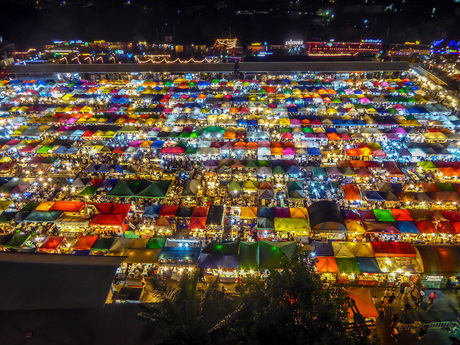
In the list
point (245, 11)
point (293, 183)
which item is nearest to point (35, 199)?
point (293, 183)

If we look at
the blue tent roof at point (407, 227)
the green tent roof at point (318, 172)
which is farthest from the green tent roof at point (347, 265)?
the green tent roof at point (318, 172)

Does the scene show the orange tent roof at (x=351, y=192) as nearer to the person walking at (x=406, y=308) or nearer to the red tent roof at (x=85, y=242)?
the person walking at (x=406, y=308)

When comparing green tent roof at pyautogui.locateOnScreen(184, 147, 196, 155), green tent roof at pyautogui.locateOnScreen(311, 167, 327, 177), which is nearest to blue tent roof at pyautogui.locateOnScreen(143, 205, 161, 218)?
green tent roof at pyautogui.locateOnScreen(184, 147, 196, 155)

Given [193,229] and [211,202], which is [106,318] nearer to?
[193,229]

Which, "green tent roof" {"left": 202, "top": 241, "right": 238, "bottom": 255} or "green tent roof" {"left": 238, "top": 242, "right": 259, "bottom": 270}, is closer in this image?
"green tent roof" {"left": 238, "top": 242, "right": 259, "bottom": 270}

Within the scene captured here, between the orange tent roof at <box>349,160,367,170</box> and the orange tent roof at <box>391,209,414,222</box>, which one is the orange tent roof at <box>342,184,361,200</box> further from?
the orange tent roof at <box>349,160,367,170</box>

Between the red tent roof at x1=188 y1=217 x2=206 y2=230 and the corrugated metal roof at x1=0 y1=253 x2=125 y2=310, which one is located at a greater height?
the red tent roof at x1=188 y1=217 x2=206 y2=230
